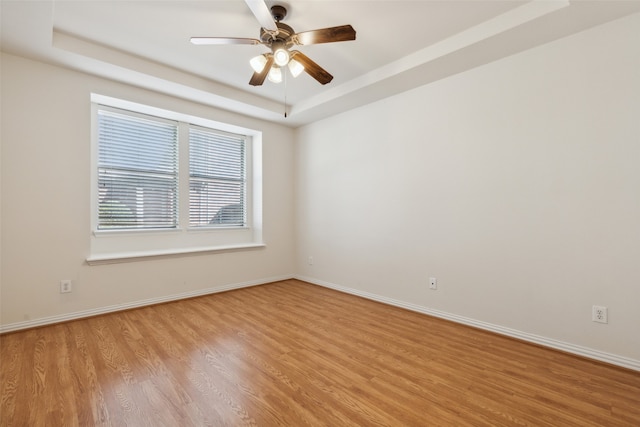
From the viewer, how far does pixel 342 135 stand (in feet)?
14.1

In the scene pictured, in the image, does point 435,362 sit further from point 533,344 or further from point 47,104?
point 47,104

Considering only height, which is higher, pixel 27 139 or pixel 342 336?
pixel 27 139

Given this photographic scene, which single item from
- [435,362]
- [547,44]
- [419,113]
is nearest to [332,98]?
[419,113]

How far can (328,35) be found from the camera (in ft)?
7.00

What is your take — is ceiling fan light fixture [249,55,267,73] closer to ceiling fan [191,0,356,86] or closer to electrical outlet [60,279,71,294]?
ceiling fan [191,0,356,86]

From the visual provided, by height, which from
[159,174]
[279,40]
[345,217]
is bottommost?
[345,217]

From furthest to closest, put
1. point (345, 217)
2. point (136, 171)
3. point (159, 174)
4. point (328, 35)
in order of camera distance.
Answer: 1. point (345, 217)
2. point (159, 174)
3. point (136, 171)
4. point (328, 35)

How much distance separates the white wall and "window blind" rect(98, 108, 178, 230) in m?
2.61

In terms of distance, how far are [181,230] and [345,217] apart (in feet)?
7.71

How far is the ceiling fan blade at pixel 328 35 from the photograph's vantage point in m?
2.05

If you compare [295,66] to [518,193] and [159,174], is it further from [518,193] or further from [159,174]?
[159,174]

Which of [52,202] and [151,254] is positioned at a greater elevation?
[52,202]

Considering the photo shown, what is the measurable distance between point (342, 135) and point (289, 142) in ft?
3.86

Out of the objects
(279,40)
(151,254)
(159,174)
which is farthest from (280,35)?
(151,254)
